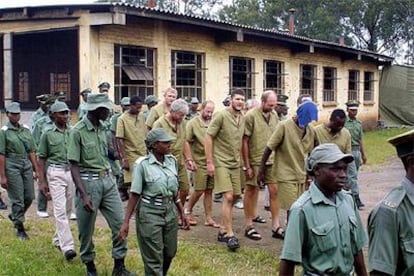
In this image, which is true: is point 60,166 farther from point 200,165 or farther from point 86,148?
point 200,165

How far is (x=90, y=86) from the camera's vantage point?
1359cm

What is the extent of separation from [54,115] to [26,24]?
7.68m

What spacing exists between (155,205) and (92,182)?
880 mm

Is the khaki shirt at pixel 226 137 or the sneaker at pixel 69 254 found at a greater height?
the khaki shirt at pixel 226 137

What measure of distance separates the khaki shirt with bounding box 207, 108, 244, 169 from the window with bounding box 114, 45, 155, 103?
22.7ft

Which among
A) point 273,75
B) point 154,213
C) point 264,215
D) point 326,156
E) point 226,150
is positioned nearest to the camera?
point 326,156

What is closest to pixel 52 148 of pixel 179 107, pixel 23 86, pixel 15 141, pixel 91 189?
pixel 15 141

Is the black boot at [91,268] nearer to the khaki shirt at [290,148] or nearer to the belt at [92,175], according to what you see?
the belt at [92,175]

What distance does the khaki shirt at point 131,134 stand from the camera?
902 centimetres

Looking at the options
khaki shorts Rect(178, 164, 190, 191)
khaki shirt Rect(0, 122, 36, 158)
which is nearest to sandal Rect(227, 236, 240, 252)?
khaki shorts Rect(178, 164, 190, 191)

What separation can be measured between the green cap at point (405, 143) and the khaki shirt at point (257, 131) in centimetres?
473

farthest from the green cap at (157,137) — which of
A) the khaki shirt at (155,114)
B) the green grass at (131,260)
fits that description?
the khaki shirt at (155,114)

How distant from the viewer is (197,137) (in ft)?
27.9

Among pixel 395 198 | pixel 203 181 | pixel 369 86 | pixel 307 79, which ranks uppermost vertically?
pixel 307 79
